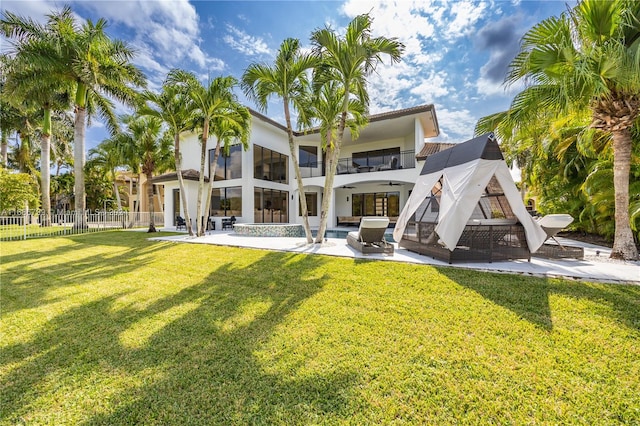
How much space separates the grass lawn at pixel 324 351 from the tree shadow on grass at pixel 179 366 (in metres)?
0.02

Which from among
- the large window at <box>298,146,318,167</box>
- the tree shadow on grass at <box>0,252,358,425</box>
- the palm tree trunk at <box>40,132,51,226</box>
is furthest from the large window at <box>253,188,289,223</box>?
the palm tree trunk at <box>40,132,51,226</box>

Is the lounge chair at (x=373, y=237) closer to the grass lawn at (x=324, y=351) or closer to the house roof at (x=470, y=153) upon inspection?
the grass lawn at (x=324, y=351)

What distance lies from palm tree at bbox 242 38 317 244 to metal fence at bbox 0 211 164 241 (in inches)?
538

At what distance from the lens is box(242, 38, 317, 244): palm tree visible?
910 centimetres

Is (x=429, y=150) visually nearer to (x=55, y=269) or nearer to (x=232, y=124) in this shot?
(x=232, y=124)

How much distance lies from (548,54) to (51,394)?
33.8ft

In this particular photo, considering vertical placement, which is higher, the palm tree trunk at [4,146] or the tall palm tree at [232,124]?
the palm tree trunk at [4,146]

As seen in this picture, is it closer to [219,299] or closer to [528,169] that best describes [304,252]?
[219,299]

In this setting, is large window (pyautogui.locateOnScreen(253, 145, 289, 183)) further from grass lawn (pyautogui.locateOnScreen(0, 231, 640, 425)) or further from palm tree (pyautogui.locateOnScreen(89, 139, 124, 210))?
grass lawn (pyautogui.locateOnScreen(0, 231, 640, 425))

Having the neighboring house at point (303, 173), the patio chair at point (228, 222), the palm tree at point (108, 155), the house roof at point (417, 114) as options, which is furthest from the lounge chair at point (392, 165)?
the palm tree at point (108, 155)

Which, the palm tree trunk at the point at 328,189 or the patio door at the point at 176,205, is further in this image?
the patio door at the point at 176,205

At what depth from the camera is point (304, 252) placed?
8500 mm

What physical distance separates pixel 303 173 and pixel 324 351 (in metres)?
18.7

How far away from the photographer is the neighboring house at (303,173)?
17.0 metres
